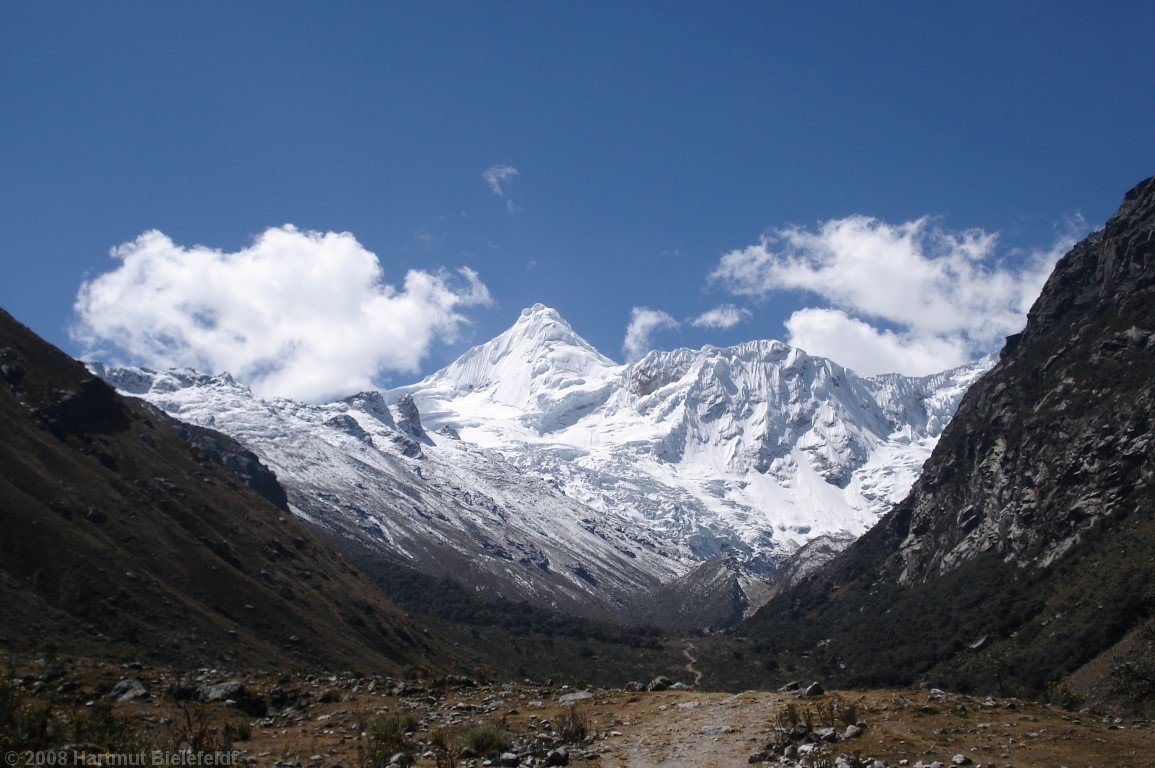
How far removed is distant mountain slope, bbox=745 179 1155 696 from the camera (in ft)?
308

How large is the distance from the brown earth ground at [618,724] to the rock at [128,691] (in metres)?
0.32

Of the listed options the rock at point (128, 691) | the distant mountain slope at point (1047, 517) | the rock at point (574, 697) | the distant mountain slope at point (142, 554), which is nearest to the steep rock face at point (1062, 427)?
the distant mountain slope at point (1047, 517)

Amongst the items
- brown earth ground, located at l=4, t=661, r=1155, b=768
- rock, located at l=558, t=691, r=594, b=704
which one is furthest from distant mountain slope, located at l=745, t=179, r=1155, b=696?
rock, located at l=558, t=691, r=594, b=704

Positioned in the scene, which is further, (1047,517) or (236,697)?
(1047,517)

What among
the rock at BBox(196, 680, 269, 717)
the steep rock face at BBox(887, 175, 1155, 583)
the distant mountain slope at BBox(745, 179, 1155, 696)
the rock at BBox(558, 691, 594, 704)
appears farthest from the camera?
the steep rock face at BBox(887, 175, 1155, 583)

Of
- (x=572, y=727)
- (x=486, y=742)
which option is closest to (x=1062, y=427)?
(x=572, y=727)

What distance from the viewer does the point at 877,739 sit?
76.1 ft

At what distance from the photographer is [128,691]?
2969 cm

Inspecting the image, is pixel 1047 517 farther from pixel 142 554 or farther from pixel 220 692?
pixel 142 554

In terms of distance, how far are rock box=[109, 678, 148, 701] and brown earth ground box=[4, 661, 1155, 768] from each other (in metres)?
0.32

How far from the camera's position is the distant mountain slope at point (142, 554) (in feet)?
295

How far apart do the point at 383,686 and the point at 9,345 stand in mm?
139872

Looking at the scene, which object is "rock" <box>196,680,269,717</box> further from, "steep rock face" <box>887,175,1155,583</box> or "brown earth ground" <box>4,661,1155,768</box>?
"steep rock face" <box>887,175,1155,583</box>

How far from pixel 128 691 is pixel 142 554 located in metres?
94.8
